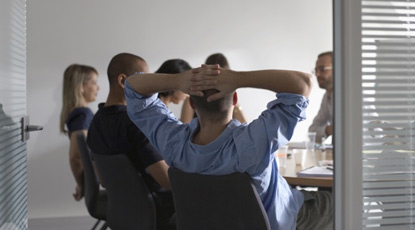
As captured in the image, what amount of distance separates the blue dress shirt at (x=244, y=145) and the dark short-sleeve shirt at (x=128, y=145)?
39cm

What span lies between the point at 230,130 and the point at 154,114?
341 mm

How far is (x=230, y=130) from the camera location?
1891 millimetres

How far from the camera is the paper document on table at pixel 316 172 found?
8.24ft

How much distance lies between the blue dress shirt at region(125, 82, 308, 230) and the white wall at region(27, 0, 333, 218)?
3122 millimetres

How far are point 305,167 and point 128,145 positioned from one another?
87 centimetres

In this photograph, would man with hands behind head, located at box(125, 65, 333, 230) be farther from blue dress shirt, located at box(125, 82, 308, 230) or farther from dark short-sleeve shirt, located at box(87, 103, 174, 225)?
dark short-sleeve shirt, located at box(87, 103, 174, 225)

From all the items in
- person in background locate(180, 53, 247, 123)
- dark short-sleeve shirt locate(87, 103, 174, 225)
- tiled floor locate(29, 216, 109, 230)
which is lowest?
tiled floor locate(29, 216, 109, 230)

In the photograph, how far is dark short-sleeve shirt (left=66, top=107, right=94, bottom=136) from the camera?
3838mm

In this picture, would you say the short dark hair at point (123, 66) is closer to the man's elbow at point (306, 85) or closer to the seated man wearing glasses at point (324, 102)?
the man's elbow at point (306, 85)

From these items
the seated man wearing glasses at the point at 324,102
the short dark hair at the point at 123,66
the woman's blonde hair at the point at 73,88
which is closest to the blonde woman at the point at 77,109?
the woman's blonde hair at the point at 73,88

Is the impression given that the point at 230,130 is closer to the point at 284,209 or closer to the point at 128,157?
the point at 284,209

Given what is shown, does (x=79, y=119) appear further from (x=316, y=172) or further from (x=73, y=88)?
(x=316, y=172)

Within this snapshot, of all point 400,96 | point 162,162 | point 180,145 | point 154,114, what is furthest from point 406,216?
point 162,162

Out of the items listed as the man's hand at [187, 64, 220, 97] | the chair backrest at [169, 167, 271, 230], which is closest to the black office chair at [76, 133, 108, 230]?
the chair backrest at [169, 167, 271, 230]
